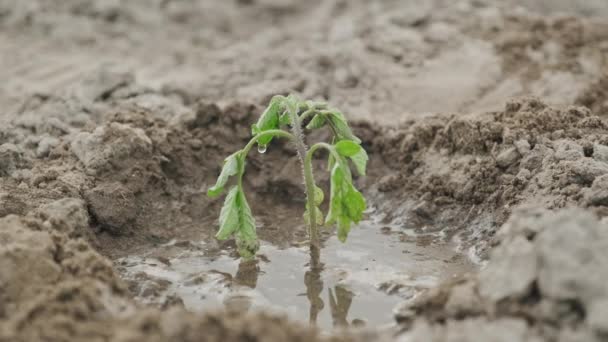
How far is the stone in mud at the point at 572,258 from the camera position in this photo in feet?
9.84

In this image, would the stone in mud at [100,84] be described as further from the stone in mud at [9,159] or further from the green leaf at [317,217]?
the green leaf at [317,217]

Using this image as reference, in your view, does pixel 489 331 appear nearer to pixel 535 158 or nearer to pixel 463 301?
pixel 463 301

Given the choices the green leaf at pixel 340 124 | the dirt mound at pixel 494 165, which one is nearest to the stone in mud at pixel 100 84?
the dirt mound at pixel 494 165

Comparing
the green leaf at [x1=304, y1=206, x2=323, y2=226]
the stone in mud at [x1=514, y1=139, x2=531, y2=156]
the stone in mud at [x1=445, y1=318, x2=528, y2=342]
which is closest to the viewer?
the stone in mud at [x1=445, y1=318, x2=528, y2=342]

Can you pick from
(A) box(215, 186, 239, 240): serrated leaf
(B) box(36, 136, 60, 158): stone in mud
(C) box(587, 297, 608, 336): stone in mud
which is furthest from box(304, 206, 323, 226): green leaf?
(B) box(36, 136, 60, 158): stone in mud

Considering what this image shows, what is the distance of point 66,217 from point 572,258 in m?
2.50

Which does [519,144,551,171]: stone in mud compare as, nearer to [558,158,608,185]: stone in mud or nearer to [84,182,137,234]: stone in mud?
[558,158,608,185]: stone in mud

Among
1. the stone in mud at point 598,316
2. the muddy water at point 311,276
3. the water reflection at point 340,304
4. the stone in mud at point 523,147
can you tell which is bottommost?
the water reflection at point 340,304

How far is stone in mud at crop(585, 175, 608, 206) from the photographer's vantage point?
398 cm

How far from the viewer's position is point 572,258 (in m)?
3.08

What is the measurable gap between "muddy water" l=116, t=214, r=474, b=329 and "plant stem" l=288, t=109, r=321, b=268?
0.10m

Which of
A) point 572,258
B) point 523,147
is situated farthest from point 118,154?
point 572,258

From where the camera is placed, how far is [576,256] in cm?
309

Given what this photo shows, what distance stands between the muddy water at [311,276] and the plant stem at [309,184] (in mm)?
104
